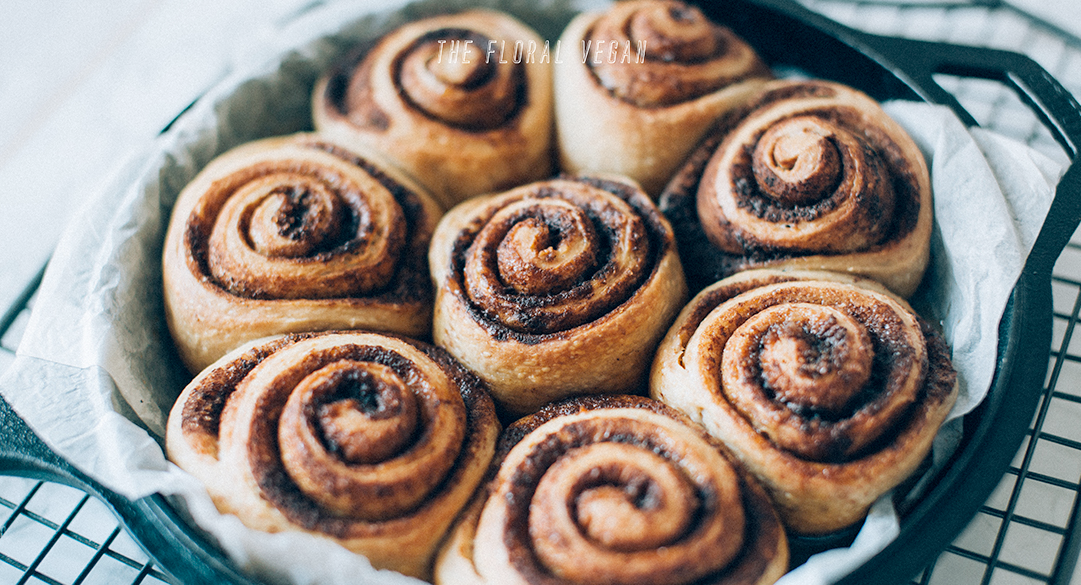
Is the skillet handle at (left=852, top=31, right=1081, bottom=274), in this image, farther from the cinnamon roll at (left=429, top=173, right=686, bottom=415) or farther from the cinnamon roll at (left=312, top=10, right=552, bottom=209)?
the cinnamon roll at (left=312, top=10, right=552, bottom=209)

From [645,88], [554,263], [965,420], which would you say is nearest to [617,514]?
[554,263]

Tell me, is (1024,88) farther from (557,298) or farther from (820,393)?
(557,298)

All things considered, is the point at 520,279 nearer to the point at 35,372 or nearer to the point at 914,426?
the point at 914,426

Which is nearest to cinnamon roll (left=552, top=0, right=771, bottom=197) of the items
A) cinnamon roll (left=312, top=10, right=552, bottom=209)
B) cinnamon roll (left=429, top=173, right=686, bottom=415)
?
cinnamon roll (left=312, top=10, right=552, bottom=209)

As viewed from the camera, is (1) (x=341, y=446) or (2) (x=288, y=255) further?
(2) (x=288, y=255)

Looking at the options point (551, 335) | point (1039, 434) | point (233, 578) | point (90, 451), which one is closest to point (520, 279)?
point (551, 335)
